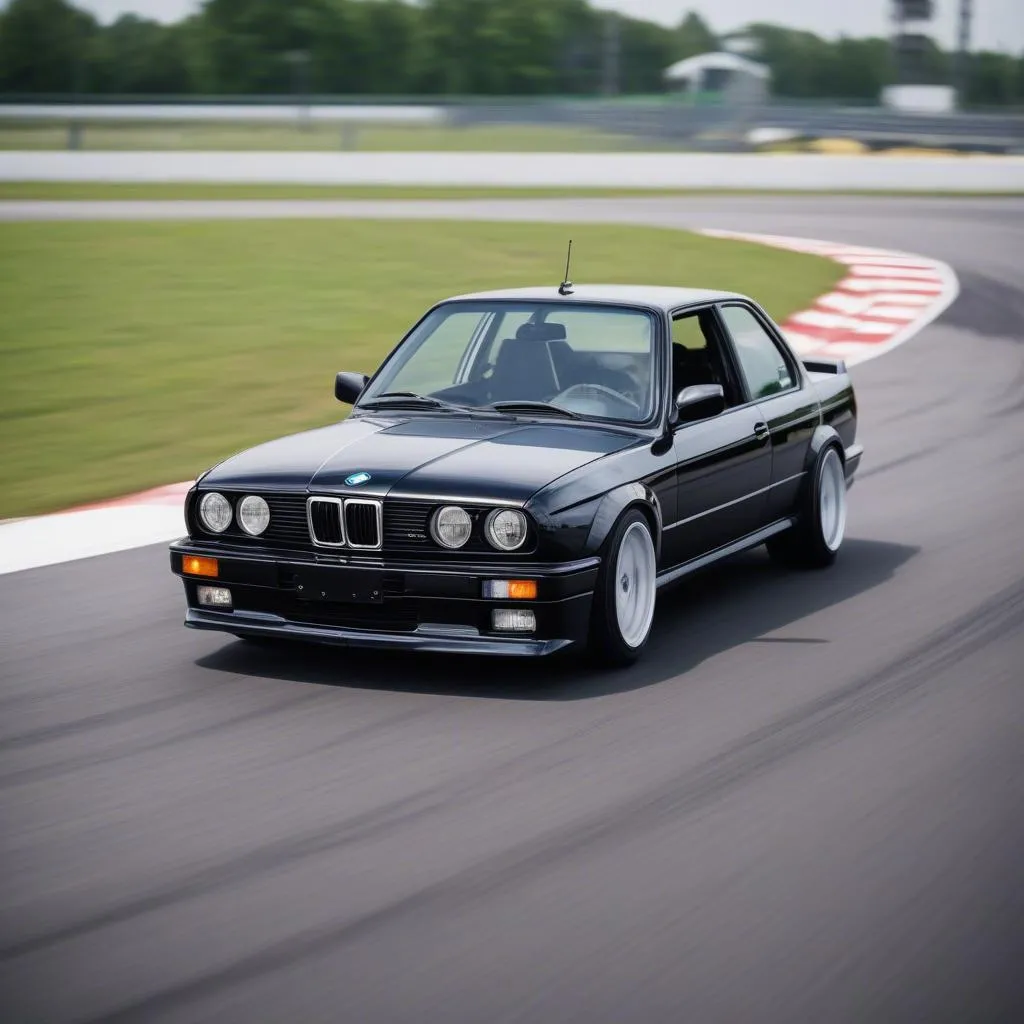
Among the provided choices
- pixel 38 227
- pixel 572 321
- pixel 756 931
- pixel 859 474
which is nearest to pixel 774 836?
pixel 756 931

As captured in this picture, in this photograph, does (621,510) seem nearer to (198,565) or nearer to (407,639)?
(407,639)

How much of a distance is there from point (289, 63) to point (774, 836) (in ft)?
262

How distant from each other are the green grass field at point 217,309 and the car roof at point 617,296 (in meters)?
3.59

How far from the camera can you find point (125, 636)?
697cm

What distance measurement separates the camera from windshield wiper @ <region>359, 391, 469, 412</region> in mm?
7008

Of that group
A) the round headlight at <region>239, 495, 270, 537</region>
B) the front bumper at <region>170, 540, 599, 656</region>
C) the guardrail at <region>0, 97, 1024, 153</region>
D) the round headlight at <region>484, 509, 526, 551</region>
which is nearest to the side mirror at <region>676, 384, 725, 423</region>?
the front bumper at <region>170, 540, 599, 656</region>

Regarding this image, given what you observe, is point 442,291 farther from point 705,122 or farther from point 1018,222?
point 705,122

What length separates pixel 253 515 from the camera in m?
6.24

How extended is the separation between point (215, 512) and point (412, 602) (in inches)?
34.2

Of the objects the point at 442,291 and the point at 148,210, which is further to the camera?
the point at 148,210

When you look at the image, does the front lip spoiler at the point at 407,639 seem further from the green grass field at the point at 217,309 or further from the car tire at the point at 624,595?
the green grass field at the point at 217,309

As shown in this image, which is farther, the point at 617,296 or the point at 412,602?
the point at 617,296

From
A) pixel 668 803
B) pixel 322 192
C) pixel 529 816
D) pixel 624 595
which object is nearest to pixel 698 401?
pixel 624 595

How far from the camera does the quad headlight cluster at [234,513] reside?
6223mm
